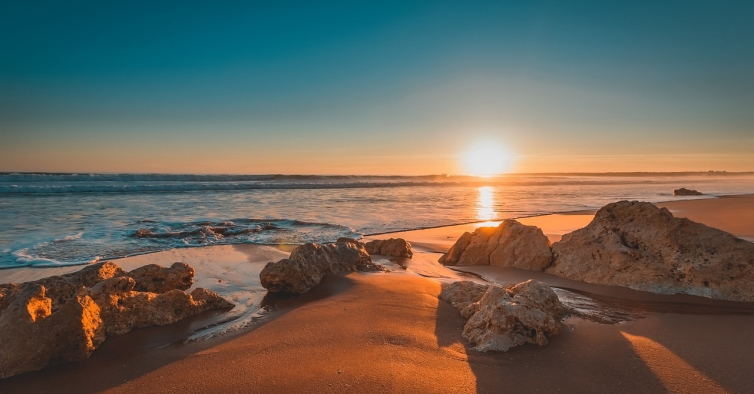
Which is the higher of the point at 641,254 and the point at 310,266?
the point at 641,254

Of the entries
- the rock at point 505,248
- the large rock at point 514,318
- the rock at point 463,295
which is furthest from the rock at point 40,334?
the rock at point 505,248

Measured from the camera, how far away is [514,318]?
313 cm

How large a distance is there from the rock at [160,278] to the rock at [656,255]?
16.2 ft

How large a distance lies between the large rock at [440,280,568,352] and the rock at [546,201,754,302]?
5.77ft

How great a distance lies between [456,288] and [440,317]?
631 mm

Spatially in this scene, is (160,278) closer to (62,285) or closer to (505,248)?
(62,285)

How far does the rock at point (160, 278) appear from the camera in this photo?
176 inches

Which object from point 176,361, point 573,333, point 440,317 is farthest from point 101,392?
point 573,333

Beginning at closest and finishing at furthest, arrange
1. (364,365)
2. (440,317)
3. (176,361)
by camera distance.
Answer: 1. (364,365)
2. (176,361)
3. (440,317)

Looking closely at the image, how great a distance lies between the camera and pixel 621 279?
4.88 meters

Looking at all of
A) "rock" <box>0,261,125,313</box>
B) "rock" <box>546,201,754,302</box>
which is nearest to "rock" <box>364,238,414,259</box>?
"rock" <box>546,201,754,302</box>

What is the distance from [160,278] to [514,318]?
3881 millimetres

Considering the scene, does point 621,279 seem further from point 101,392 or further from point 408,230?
point 408,230

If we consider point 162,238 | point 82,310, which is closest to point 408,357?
point 82,310
